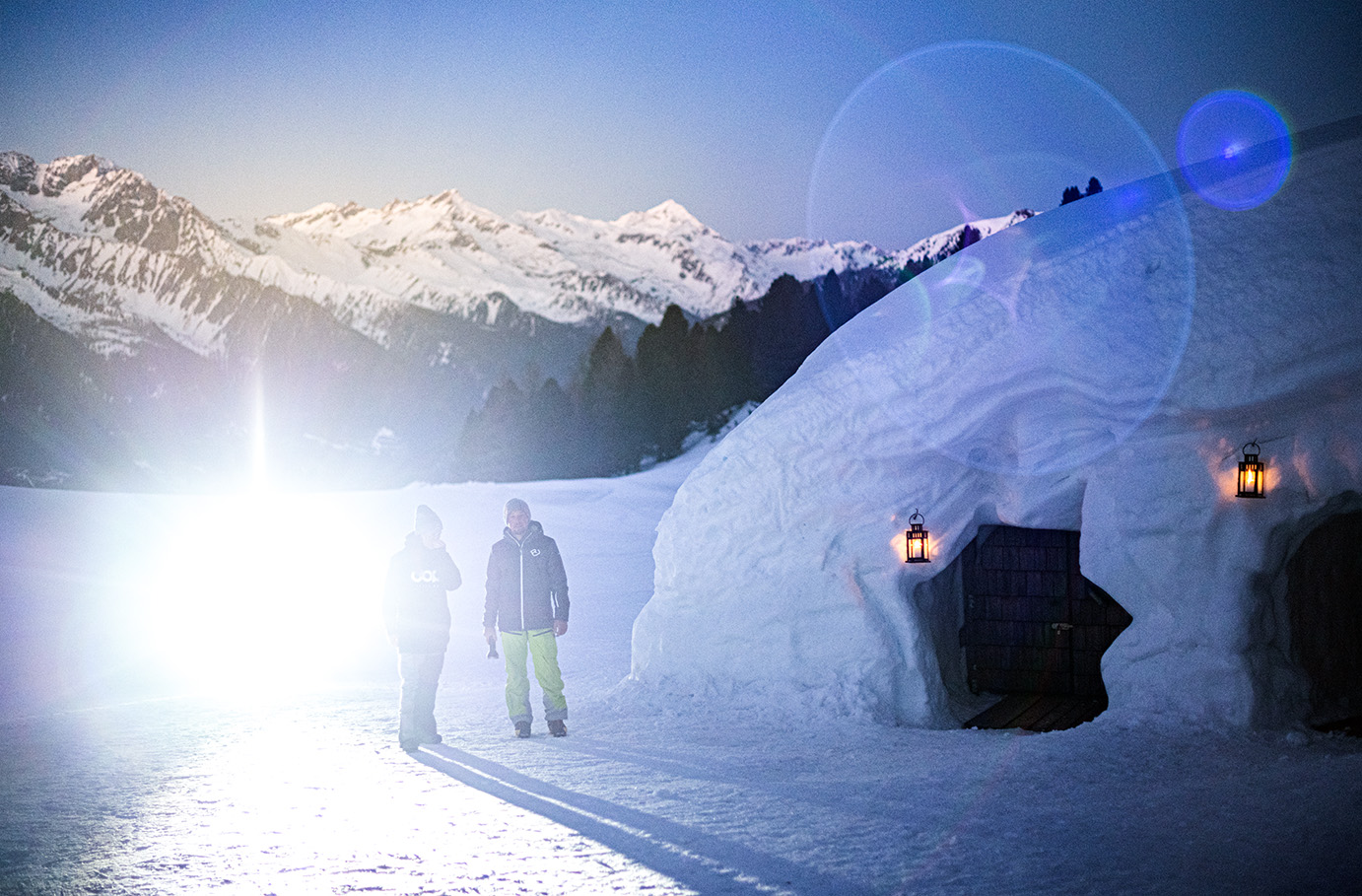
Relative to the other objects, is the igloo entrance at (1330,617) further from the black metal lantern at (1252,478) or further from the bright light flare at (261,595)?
the bright light flare at (261,595)

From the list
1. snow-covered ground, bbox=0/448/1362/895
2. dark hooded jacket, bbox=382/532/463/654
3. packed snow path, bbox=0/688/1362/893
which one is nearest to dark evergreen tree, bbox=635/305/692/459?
snow-covered ground, bbox=0/448/1362/895

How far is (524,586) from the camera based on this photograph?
8.05m

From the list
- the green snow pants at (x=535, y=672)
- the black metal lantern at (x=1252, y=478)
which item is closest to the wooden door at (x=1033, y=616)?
the black metal lantern at (x=1252, y=478)

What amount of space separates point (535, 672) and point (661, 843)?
291 centimetres

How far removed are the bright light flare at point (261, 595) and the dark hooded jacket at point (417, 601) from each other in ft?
13.6

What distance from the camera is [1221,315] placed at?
7.68 meters

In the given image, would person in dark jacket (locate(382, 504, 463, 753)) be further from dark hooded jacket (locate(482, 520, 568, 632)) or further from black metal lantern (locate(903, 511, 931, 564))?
black metal lantern (locate(903, 511, 931, 564))

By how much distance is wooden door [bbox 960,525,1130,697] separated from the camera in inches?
397

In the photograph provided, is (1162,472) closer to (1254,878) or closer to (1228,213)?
(1228,213)

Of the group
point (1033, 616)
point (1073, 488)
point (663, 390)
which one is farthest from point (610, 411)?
point (1073, 488)

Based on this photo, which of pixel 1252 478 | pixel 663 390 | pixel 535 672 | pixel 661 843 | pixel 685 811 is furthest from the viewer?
pixel 663 390

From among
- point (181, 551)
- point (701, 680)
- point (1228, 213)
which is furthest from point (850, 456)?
point (181, 551)

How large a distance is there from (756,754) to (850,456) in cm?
290

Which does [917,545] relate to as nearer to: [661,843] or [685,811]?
[685,811]
